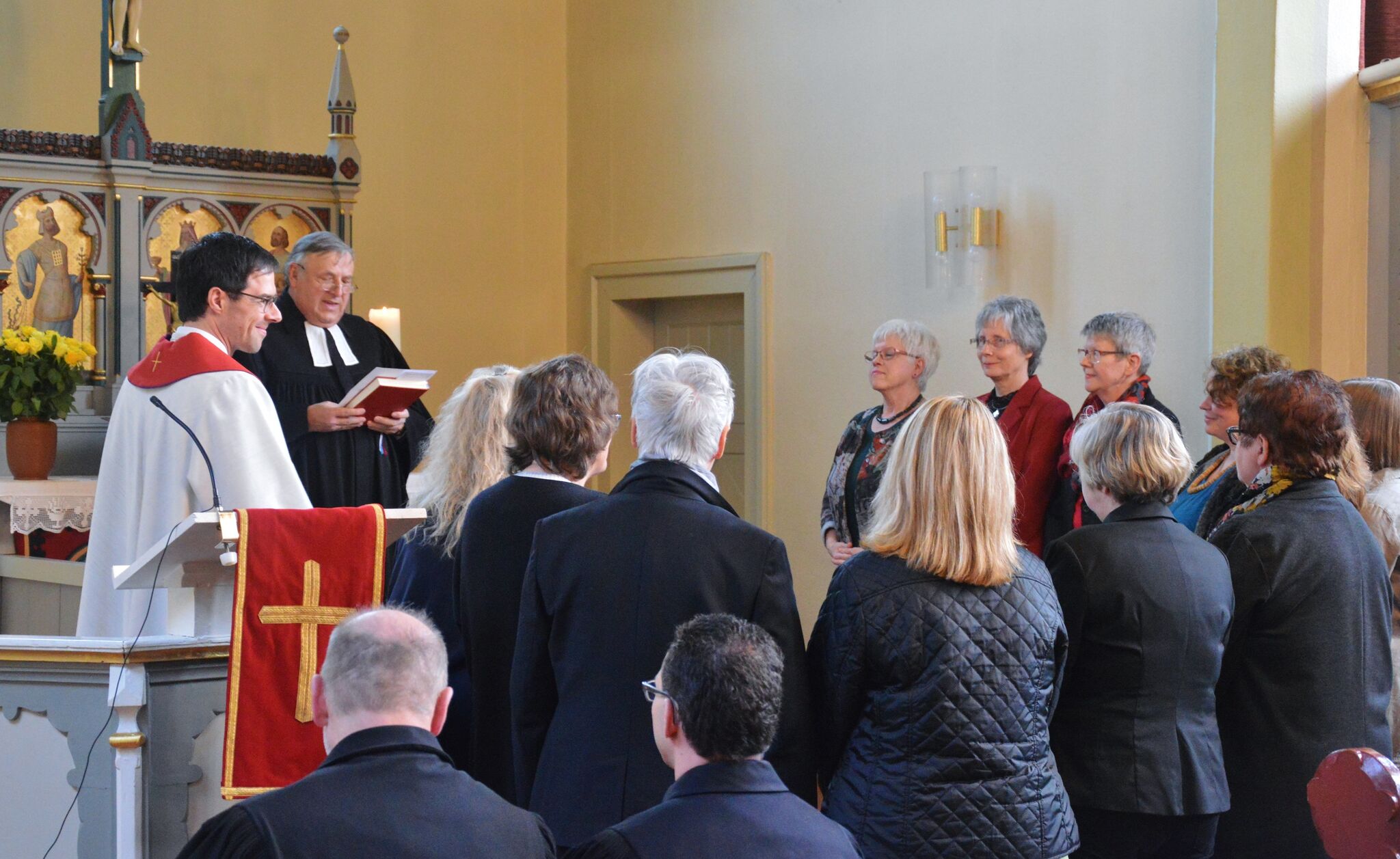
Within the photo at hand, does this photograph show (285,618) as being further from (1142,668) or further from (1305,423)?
(1305,423)

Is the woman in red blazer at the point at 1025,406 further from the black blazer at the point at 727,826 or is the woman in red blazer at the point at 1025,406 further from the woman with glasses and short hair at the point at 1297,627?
the black blazer at the point at 727,826

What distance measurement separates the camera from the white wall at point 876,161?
17.3 ft

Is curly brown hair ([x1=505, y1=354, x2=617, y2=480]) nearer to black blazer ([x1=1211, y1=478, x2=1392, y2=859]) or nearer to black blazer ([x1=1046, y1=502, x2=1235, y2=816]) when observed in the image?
black blazer ([x1=1046, y1=502, x2=1235, y2=816])

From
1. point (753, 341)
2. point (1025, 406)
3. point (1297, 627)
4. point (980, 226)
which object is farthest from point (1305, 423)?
point (753, 341)

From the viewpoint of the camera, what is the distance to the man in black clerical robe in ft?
15.4

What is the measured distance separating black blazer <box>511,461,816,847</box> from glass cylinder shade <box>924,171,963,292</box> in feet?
12.5

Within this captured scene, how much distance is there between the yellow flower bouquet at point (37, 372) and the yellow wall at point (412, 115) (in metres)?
1.60

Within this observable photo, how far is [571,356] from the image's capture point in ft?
9.16

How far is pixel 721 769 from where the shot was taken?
171 cm

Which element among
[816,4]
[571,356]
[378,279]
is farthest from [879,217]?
[571,356]

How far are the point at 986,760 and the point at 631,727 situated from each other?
1.90 ft

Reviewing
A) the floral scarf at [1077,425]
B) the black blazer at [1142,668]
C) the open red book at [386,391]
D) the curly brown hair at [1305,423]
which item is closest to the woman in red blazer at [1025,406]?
the floral scarf at [1077,425]

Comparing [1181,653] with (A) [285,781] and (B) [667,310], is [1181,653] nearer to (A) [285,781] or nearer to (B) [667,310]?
(A) [285,781]

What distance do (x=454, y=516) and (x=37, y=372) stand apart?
3.61m
